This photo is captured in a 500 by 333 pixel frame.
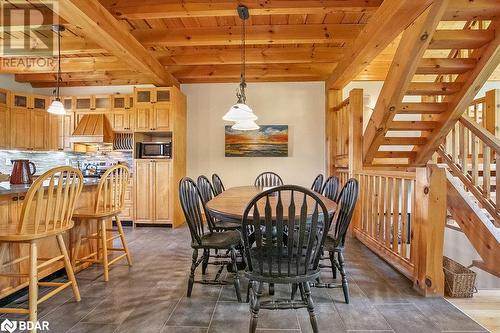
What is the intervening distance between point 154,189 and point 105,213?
6.77 ft

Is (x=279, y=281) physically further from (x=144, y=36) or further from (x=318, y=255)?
(x=144, y=36)

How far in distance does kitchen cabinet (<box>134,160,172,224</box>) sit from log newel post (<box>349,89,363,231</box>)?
290 cm

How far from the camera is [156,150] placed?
458 cm

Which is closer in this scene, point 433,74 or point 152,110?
point 433,74

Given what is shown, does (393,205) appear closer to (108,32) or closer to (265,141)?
(265,141)

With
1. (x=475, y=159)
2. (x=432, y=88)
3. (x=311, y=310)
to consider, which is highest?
(x=432, y=88)

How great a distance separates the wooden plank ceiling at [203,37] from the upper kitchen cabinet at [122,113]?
515 mm

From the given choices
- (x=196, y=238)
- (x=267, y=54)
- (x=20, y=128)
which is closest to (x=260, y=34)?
(x=267, y=54)

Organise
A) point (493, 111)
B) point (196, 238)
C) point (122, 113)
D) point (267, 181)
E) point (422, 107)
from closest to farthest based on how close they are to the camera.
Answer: point (196, 238) < point (422, 107) < point (493, 111) < point (267, 181) < point (122, 113)

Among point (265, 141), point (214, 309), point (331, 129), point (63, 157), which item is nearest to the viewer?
point (214, 309)

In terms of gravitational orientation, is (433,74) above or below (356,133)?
above

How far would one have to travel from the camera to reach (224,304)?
204 centimetres

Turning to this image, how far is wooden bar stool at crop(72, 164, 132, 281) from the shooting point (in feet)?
8.13

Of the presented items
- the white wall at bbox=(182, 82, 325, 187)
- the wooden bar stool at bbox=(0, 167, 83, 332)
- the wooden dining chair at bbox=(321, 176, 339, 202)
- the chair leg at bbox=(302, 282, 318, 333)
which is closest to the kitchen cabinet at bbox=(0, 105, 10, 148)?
the white wall at bbox=(182, 82, 325, 187)
